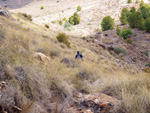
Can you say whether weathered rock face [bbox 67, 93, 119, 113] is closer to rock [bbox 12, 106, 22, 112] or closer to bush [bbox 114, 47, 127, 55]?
rock [bbox 12, 106, 22, 112]

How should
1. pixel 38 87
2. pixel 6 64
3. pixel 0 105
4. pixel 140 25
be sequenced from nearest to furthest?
pixel 0 105 → pixel 38 87 → pixel 6 64 → pixel 140 25

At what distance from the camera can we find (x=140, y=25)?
99.1 feet

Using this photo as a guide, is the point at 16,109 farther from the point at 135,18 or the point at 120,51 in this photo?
the point at 135,18

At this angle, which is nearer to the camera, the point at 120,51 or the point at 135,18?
the point at 120,51

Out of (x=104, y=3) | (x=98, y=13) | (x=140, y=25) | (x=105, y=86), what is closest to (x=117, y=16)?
(x=98, y=13)

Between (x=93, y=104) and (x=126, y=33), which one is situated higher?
(x=93, y=104)

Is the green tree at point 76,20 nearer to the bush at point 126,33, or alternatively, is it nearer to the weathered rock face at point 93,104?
the bush at point 126,33

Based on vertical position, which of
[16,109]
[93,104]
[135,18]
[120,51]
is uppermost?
[135,18]

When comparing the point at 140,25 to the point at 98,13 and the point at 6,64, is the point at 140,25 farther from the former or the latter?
the point at 6,64

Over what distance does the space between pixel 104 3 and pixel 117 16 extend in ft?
37.5

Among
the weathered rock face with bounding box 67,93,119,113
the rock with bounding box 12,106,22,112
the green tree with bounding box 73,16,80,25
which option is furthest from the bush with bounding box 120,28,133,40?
the rock with bounding box 12,106,22,112

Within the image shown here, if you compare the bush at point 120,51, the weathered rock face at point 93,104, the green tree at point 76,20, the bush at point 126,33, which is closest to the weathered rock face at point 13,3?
the green tree at point 76,20

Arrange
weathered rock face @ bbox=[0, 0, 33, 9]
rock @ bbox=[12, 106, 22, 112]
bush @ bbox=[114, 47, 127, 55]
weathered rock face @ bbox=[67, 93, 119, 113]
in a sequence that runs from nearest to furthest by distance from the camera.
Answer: rock @ bbox=[12, 106, 22, 112] < weathered rock face @ bbox=[67, 93, 119, 113] < bush @ bbox=[114, 47, 127, 55] < weathered rock face @ bbox=[0, 0, 33, 9]

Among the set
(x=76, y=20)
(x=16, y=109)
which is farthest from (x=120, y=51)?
(x=76, y=20)
